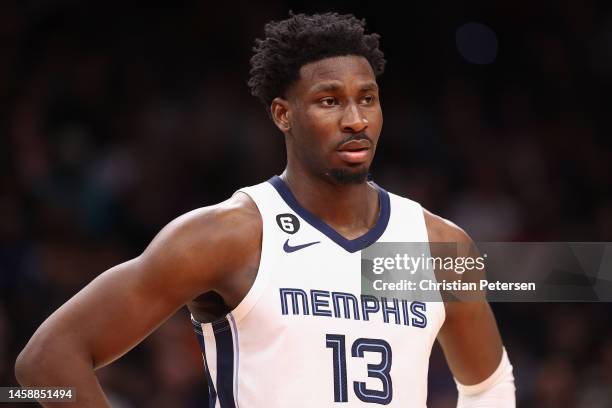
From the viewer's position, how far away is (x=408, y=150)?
7.84 metres

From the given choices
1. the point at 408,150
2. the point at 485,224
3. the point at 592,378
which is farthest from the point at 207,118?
the point at 592,378

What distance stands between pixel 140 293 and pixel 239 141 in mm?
4285

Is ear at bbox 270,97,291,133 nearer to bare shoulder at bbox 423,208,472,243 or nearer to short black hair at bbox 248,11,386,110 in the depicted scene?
short black hair at bbox 248,11,386,110

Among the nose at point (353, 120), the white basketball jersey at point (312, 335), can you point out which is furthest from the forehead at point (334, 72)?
the white basketball jersey at point (312, 335)

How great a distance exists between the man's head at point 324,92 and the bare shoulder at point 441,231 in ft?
1.26

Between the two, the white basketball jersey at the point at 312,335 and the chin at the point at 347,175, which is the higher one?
the chin at the point at 347,175

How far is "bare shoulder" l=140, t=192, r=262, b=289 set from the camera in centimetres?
344

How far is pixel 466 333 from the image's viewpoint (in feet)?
13.1

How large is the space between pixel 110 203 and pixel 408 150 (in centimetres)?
228

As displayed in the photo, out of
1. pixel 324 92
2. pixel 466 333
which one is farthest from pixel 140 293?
pixel 466 333

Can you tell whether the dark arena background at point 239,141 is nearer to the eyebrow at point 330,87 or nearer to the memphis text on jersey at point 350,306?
the memphis text on jersey at point 350,306

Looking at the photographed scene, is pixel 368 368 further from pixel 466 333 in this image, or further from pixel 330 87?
pixel 330 87

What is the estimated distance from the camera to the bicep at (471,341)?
3.96m

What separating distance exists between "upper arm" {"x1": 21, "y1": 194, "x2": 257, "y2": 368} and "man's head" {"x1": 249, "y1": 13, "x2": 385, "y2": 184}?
0.47 metres
